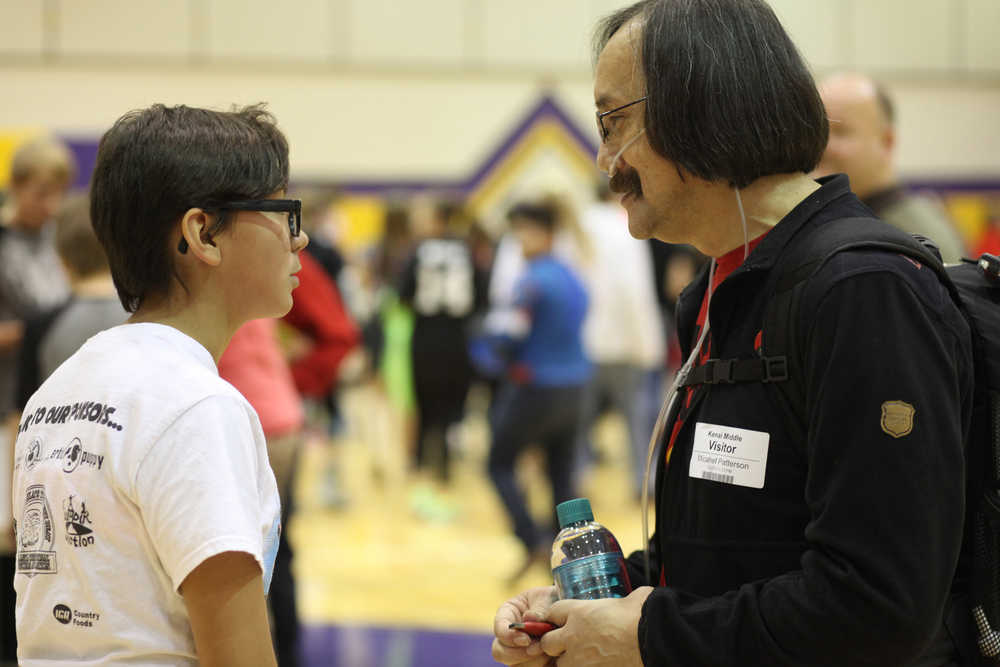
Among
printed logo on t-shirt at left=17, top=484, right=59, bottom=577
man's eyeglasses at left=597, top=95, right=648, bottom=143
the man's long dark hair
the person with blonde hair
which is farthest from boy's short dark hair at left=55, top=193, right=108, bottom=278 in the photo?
the man's long dark hair

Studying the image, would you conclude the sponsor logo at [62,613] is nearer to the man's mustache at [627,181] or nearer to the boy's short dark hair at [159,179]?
the boy's short dark hair at [159,179]

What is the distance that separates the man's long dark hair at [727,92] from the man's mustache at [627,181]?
0.31 feet

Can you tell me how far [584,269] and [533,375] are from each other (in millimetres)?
1331

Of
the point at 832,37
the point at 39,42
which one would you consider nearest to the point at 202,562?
the point at 39,42

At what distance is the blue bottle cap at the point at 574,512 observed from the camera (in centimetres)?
149

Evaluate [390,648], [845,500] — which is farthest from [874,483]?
[390,648]

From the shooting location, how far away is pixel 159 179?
1.38 m

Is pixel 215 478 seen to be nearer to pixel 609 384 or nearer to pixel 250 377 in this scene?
pixel 250 377

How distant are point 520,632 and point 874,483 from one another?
55 centimetres

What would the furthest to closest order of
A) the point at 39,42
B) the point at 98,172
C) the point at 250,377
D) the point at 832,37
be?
the point at 832,37
the point at 39,42
the point at 250,377
the point at 98,172

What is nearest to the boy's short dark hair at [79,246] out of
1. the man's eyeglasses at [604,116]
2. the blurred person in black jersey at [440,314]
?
the man's eyeglasses at [604,116]

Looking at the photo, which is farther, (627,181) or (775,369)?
(627,181)

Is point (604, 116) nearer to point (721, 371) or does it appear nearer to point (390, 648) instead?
point (721, 371)

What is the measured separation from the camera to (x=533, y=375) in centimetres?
528
